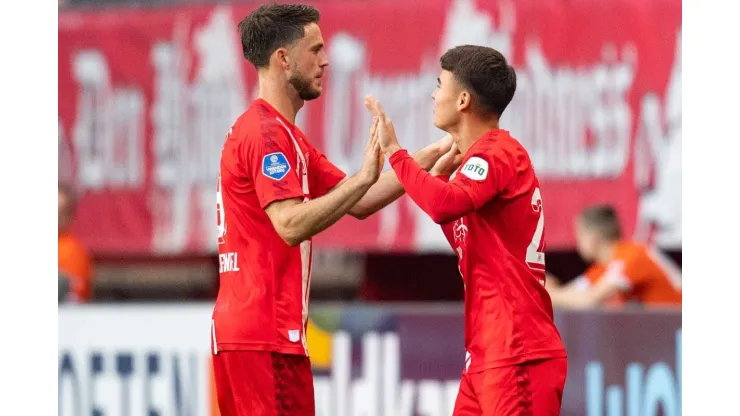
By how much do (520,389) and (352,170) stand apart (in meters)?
5.37

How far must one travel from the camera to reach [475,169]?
12.4ft

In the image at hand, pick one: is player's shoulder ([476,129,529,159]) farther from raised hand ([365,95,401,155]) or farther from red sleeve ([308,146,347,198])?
red sleeve ([308,146,347,198])

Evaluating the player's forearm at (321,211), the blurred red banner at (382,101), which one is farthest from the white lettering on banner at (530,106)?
the player's forearm at (321,211)

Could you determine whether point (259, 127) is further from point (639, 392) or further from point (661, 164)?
point (661, 164)

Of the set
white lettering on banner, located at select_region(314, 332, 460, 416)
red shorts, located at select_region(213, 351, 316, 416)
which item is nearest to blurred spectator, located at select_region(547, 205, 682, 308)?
white lettering on banner, located at select_region(314, 332, 460, 416)

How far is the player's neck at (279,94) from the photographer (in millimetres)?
4094

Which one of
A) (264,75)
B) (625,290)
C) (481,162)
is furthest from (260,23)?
(625,290)

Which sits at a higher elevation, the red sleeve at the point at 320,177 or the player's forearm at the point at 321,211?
the red sleeve at the point at 320,177

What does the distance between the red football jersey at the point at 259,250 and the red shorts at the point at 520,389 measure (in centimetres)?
63

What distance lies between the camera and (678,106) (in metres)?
8.05

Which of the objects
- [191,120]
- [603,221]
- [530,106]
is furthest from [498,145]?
[191,120]

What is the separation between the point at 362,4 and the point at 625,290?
324 centimetres

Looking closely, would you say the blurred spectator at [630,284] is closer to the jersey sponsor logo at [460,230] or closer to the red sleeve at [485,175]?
the jersey sponsor logo at [460,230]
